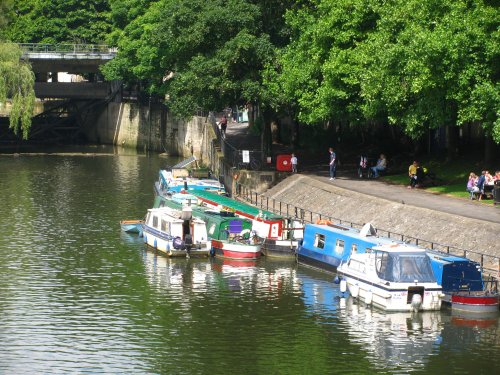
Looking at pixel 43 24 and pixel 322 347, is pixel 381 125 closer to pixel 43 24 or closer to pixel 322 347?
pixel 322 347

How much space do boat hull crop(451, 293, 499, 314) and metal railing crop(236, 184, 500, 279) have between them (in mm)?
2269

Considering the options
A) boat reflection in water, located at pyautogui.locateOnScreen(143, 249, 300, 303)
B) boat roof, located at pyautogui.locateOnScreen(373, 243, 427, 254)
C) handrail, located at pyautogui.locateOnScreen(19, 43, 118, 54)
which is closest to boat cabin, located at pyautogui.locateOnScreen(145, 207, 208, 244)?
boat reflection in water, located at pyautogui.locateOnScreen(143, 249, 300, 303)

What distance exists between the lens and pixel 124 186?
316 feet

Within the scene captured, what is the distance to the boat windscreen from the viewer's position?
51.0 metres

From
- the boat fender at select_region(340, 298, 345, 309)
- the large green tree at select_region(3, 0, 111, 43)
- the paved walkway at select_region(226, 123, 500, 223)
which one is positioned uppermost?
the large green tree at select_region(3, 0, 111, 43)

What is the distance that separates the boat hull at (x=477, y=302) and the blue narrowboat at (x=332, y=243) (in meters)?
6.35

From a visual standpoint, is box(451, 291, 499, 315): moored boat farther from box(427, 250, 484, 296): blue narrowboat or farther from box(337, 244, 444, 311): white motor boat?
box(337, 244, 444, 311): white motor boat

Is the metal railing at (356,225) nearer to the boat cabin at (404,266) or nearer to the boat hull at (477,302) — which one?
the boat hull at (477,302)

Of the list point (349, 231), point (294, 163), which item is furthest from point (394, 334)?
point (294, 163)

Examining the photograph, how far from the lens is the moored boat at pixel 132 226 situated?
7244 centimetres

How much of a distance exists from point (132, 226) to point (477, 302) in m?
28.9

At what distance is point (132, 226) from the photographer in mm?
72688

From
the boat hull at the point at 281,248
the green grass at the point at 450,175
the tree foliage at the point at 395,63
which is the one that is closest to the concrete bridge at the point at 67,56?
the tree foliage at the point at 395,63

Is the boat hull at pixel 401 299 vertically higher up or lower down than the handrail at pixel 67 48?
lower down
